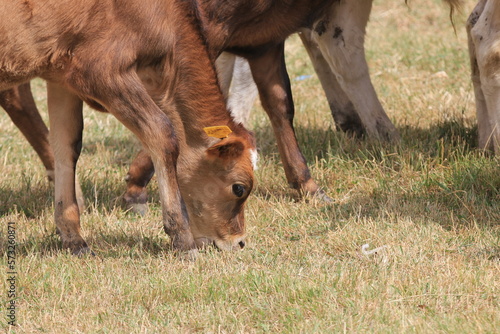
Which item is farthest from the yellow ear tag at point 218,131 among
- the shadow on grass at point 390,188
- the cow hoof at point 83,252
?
the cow hoof at point 83,252

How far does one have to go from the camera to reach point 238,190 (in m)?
5.18

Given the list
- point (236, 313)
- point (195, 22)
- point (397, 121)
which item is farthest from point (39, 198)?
point (397, 121)

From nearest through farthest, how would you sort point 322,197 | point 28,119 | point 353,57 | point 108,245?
point 108,245 < point 322,197 < point 28,119 < point 353,57

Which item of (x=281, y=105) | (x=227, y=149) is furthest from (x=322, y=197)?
(x=227, y=149)

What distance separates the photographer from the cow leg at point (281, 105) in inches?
242

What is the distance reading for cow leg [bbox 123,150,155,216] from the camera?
604 centimetres

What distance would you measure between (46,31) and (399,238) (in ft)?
7.66

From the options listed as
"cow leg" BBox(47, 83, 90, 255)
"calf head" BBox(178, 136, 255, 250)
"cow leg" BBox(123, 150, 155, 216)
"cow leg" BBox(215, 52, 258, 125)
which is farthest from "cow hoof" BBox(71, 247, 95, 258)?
"cow leg" BBox(215, 52, 258, 125)

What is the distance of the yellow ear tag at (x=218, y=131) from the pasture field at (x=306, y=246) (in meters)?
0.68

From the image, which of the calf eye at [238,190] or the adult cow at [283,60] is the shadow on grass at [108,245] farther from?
the adult cow at [283,60]

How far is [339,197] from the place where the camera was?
611cm

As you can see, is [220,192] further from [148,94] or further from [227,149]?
[148,94]

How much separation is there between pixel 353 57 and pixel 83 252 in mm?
2794

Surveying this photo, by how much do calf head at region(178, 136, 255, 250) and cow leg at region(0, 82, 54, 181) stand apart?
1.63 metres
